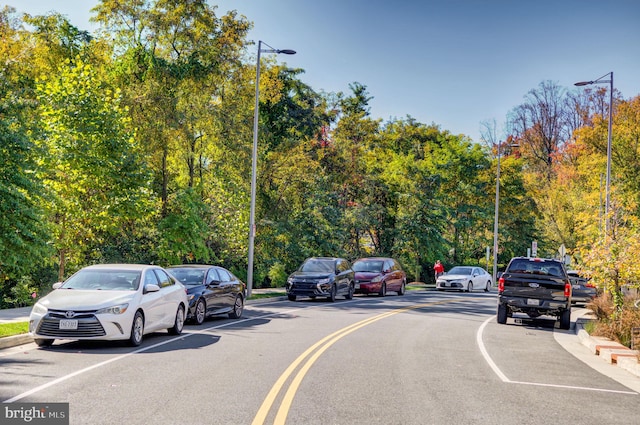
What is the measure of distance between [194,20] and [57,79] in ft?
29.8

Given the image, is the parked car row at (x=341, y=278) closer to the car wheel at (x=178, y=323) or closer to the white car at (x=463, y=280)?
the white car at (x=463, y=280)

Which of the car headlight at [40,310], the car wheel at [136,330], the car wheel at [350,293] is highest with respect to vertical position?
the car headlight at [40,310]

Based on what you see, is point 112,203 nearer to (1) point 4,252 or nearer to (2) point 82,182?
(2) point 82,182

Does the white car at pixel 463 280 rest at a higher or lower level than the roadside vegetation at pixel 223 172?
lower

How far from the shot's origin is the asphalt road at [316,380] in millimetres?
7660

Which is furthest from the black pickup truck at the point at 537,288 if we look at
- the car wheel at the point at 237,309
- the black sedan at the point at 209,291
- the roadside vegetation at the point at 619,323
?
the black sedan at the point at 209,291

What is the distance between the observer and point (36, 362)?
10.7 m

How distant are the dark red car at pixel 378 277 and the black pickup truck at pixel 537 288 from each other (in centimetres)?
1206

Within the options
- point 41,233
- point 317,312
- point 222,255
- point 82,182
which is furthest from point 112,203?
point 222,255

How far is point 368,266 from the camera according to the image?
107 ft

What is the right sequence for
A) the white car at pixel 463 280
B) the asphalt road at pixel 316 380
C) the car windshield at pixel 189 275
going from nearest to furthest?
1. the asphalt road at pixel 316 380
2. the car windshield at pixel 189 275
3. the white car at pixel 463 280

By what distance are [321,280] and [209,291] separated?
9555 mm

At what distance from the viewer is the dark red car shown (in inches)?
1244

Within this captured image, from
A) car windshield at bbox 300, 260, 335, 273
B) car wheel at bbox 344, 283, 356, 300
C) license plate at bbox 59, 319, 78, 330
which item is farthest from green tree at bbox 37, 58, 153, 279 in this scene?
license plate at bbox 59, 319, 78, 330
